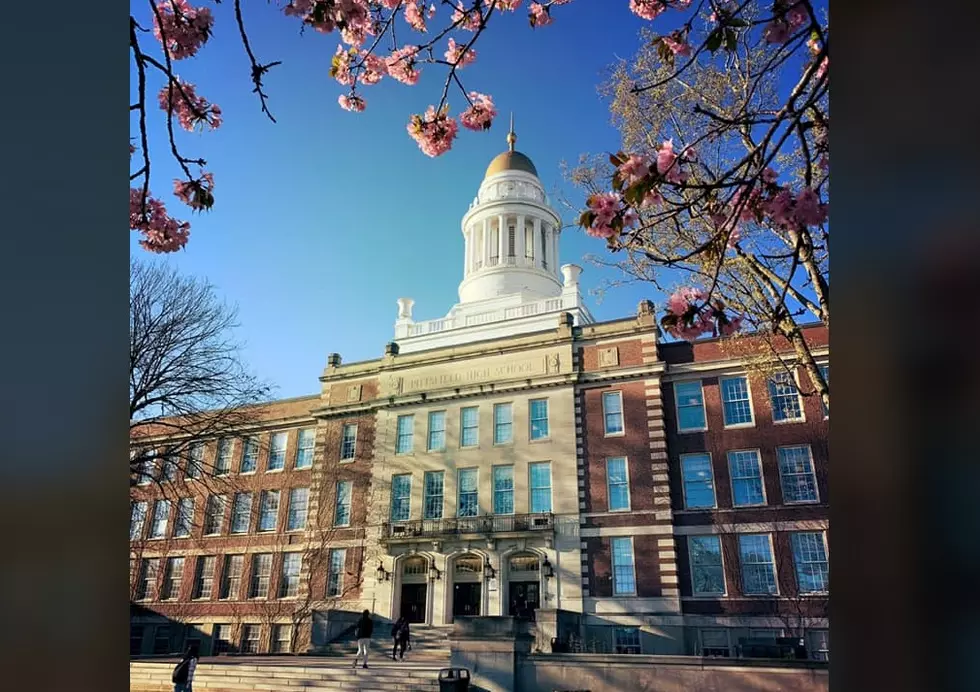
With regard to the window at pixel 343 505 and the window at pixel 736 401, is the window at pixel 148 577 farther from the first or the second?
the window at pixel 736 401

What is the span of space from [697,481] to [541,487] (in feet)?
11.3

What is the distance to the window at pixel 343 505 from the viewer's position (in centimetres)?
1512

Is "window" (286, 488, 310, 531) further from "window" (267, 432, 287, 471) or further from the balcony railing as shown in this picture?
the balcony railing

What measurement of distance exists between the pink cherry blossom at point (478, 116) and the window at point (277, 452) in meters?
13.8

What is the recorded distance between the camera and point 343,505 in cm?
1526

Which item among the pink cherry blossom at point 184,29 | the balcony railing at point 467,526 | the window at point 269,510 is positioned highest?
the pink cherry blossom at point 184,29

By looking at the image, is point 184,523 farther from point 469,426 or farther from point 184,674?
point 184,674

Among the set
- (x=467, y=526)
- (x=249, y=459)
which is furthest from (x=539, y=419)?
(x=249, y=459)

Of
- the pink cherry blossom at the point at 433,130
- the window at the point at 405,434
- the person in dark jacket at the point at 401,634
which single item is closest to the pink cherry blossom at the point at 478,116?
the pink cherry blossom at the point at 433,130

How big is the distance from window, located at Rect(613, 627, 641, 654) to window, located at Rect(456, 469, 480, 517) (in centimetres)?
399

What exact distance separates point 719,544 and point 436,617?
6.52m

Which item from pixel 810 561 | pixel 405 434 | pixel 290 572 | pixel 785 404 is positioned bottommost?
pixel 290 572

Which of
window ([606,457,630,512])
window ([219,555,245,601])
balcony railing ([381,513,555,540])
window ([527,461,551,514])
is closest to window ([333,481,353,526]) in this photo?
balcony railing ([381,513,555,540])

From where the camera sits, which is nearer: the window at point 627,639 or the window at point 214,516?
the window at point 627,639
